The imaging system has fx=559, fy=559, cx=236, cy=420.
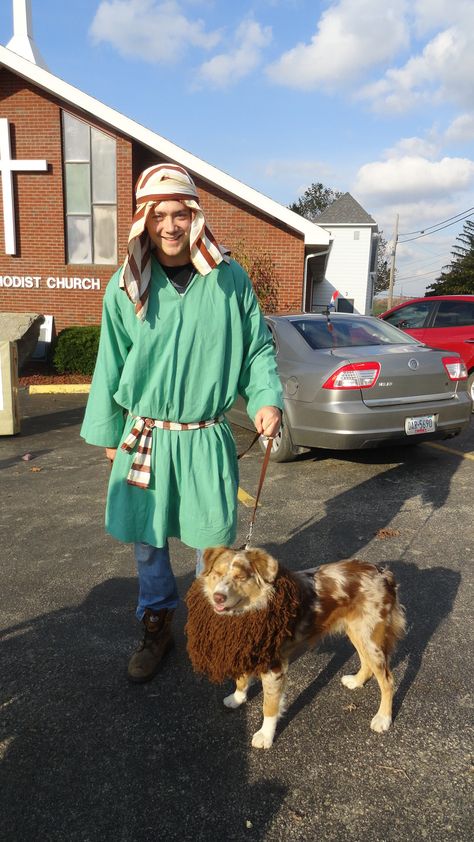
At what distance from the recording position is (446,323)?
9305mm

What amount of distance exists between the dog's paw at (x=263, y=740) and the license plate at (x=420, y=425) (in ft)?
11.8

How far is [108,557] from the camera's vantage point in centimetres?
395

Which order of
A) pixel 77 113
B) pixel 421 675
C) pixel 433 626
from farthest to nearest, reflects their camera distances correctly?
1. pixel 77 113
2. pixel 433 626
3. pixel 421 675

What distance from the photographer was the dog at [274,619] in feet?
6.89

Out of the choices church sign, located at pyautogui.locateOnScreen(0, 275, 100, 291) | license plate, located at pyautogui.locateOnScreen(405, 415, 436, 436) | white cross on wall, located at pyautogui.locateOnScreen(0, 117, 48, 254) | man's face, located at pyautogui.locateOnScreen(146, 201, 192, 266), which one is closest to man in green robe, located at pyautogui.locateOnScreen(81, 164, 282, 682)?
man's face, located at pyautogui.locateOnScreen(146, 201, 192, 266)

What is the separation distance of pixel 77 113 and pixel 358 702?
46.1 feet

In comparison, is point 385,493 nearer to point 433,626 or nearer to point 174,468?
point 433,626

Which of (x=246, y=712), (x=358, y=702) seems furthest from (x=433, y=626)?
(x=246, y=712)

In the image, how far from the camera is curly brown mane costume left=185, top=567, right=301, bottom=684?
2104 millimetres

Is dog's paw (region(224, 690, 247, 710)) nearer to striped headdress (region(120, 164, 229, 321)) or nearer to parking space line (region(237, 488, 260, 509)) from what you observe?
striped headdress (region(120, 164, 229, 321))

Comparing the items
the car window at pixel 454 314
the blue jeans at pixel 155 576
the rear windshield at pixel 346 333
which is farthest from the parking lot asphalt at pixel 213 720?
the car window at pixel 454 314

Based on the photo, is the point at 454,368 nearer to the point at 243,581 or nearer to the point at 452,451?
the point at 452,451

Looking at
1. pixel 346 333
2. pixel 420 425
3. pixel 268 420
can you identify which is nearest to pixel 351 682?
pixel 268 420

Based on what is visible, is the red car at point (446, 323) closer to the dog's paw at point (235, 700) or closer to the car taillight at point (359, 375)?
the car taillight at point (359, 375)
